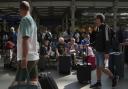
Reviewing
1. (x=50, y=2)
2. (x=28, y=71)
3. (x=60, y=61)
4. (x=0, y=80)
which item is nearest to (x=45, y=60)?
(x=60, y=61)

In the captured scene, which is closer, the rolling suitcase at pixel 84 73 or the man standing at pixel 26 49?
the man standing at pixel 26 49

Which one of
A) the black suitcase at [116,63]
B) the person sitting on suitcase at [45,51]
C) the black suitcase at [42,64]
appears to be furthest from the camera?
the person sitting on suitcase at [45,51]

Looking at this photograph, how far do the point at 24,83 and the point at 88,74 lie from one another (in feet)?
→ 17.3

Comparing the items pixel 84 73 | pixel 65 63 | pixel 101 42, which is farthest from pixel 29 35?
pixel 65 63

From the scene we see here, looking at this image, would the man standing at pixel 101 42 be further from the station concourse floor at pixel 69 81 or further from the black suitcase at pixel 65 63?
the black suitcase at pixel 65 63

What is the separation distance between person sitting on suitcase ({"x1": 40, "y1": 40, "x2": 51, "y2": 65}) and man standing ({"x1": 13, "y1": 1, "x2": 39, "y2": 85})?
8349 millimetres

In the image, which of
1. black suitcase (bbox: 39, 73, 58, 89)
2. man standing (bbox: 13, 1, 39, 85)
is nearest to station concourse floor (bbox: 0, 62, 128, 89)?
black suitcase (bbox: 39, 73, 58, 89)

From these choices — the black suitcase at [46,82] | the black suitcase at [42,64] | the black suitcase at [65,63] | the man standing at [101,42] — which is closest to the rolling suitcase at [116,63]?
the black suitcase at [65,63]

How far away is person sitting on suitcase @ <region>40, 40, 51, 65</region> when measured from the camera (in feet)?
49.0

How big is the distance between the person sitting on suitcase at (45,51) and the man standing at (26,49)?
835cm

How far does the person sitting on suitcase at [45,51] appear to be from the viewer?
14941 millimetres

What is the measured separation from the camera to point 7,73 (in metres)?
14.3

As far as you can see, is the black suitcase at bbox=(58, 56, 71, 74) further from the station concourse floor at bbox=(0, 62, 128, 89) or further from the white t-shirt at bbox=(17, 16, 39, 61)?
the white t-shirt at bbox=(17, 16, 39, 61)

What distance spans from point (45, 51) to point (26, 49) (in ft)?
29.8
